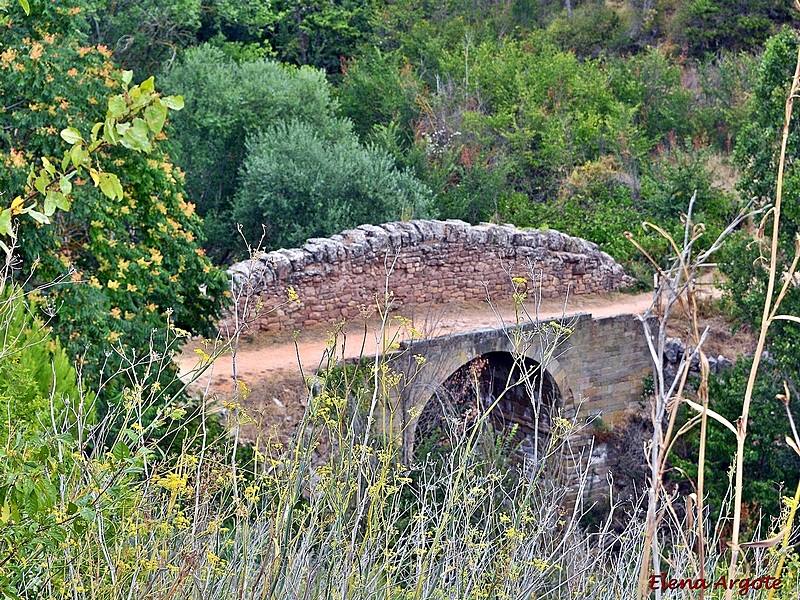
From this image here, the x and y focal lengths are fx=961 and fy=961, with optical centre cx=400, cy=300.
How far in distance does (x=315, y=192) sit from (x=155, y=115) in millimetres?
15451

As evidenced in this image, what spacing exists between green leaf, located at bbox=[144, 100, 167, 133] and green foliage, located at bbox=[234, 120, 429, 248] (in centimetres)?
1489

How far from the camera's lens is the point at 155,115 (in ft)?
6.17

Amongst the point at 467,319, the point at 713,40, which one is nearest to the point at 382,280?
the point at 467,319

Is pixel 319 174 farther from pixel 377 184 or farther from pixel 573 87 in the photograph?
pixel 573 87

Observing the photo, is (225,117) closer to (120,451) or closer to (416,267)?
(416,267)

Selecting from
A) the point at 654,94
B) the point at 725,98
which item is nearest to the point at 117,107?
the point at 725,98

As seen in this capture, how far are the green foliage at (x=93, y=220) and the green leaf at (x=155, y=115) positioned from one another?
5530 millimetres

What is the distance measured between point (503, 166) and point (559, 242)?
5630mm

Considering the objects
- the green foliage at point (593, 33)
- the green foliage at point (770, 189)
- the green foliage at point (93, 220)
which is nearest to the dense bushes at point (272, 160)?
the green foliage at point (770, 189)

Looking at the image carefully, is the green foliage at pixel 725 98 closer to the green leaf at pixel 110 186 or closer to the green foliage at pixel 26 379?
the green foliage at pixel 26 379

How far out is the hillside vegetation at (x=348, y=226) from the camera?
102 inches

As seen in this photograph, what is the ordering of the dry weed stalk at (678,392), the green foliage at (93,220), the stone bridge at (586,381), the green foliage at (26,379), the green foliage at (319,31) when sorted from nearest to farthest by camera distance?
the dry weed stalk at (678,392), the green foliage at (26,379), the green foliage at (93,220), the stone bridge at (586,381), the green foliage at (319,31)

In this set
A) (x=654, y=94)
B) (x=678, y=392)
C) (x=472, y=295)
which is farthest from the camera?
(x=654, y=94)

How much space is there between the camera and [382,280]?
1339cm
